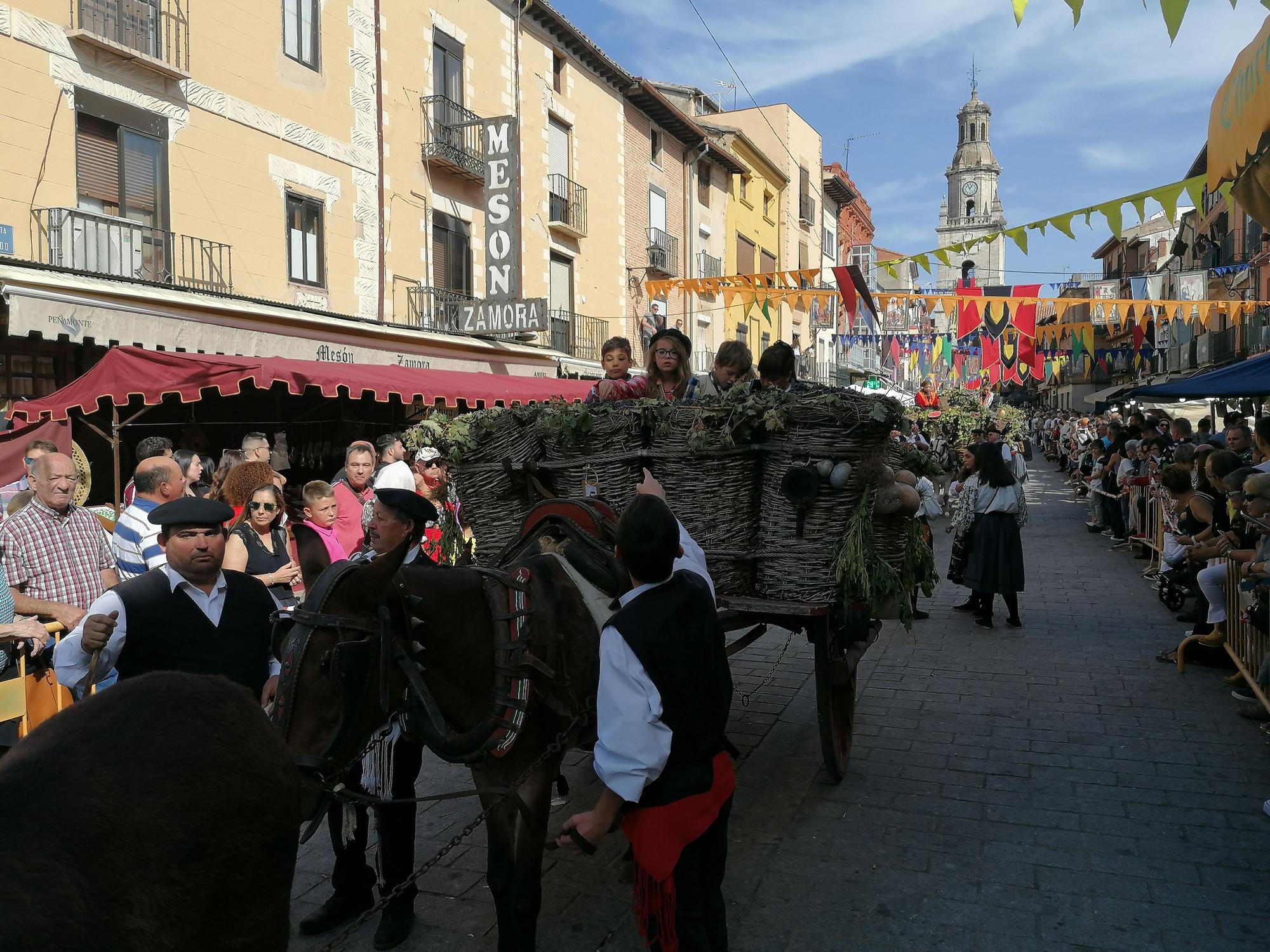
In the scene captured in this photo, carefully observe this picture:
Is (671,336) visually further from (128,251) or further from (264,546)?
(128,251)

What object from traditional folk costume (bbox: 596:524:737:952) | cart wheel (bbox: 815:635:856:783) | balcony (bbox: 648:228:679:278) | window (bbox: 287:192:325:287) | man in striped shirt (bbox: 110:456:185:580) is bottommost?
cart wheel (bbox: 815:635:856:783)

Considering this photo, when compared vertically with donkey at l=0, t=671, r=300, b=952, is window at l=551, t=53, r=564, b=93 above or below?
above

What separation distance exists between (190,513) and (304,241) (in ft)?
40.4

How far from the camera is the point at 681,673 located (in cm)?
245

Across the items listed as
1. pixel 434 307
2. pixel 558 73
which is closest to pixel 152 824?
pixel 434 307

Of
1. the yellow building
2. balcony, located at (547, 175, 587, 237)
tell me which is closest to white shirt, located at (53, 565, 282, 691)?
balcony, located at (547, 175, 587, 237)

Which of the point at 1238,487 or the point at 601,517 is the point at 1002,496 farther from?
the point at 601,517

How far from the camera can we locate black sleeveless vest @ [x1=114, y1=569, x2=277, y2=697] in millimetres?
3070

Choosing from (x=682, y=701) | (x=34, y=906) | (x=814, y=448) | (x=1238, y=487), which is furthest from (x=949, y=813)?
(x=34, y=906)

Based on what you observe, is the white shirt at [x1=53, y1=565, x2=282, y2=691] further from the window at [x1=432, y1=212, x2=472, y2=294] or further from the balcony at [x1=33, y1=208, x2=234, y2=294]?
the window at [x1=432, y1=212, x2=472, y2=294]

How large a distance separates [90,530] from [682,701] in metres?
4.41

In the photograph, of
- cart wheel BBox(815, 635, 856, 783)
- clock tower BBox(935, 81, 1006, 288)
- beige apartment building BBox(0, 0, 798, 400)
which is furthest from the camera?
clock tower BBox(935, 81, 1006, 288)

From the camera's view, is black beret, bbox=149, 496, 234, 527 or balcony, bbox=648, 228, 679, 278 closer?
black beret, bbox=149, 496, 234, 527

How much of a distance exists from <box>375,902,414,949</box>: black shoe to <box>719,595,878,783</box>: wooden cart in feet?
6.23
